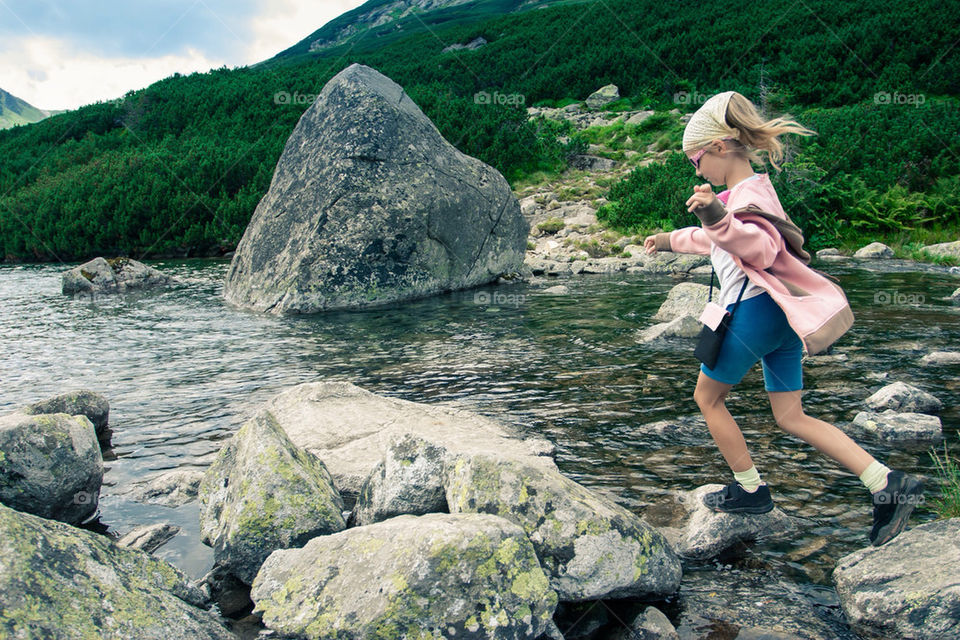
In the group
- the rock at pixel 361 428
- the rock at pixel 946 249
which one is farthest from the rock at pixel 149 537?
the rock at pixel 946 249

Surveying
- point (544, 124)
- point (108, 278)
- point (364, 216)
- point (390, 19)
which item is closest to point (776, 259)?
point (364, 216)

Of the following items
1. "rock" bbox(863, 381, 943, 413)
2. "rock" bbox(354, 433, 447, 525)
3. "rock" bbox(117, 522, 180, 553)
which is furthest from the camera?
"rock" bbox(863, 381, 943, 413)

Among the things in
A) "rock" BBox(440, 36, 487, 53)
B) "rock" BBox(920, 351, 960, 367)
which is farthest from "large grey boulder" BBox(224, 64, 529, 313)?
"rock" BBox(440, 36, 487, 53)

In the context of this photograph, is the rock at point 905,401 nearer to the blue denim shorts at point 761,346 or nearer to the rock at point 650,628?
the blue denim shorts at point 761,346

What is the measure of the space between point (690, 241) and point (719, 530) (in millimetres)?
1756

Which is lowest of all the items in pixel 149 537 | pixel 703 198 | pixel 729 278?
pixel 149 537

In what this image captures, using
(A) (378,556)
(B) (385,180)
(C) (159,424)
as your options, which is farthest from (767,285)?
(B) (385,180)

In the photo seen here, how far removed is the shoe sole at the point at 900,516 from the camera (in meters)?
3.46

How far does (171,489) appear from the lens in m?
4.99

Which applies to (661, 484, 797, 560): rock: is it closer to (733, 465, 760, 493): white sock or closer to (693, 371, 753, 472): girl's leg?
(733, 465, 760, 493): white sock

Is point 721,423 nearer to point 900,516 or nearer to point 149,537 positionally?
point 900,516

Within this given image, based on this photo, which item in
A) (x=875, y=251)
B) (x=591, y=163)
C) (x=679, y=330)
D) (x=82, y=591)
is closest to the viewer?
(x=82, y=591)

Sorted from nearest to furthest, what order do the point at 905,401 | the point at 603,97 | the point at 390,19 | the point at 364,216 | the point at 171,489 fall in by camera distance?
the point at 171,489 < the point at 905,401 < the point at 364,216 < the point at 603,97 < the point at 390,19

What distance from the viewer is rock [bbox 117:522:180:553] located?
13.6 feet
